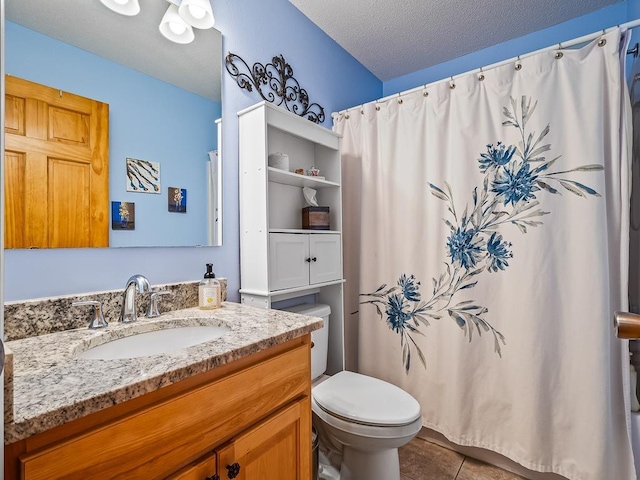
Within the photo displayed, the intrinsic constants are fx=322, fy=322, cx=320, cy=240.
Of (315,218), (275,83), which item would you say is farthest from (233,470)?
(275,83)

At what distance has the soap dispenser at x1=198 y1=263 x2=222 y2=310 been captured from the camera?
1.22 m

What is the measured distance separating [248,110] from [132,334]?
3.33ft

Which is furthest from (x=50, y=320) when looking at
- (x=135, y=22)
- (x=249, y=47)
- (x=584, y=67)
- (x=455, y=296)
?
(x=584, y=67)

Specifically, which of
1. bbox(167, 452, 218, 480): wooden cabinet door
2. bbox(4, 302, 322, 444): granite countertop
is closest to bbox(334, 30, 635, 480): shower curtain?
bbox(4, 302, 322, 444): granite countertop

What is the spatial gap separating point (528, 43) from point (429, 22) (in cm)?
70

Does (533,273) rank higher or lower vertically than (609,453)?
higher

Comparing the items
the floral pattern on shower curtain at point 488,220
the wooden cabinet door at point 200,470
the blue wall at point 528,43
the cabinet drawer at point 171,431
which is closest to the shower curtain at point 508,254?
the floral pattern on shower curtain at point 488,220

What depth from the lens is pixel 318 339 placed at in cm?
161

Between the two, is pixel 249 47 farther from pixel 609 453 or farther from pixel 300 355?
pixel 609 453

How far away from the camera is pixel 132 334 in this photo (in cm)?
99

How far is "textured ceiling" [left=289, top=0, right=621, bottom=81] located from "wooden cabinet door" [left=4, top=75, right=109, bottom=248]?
1366 mm

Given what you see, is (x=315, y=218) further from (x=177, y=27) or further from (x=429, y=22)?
(x=429, y=22)

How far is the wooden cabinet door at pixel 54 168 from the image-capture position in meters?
0.89

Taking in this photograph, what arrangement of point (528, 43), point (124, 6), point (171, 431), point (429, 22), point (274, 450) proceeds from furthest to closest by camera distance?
1. point (528, 43)
2. point (429, 22)
3. point (124, 6)
4. point (274, 450)
5. point (171, 431)
